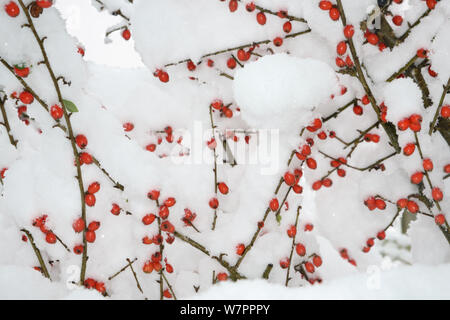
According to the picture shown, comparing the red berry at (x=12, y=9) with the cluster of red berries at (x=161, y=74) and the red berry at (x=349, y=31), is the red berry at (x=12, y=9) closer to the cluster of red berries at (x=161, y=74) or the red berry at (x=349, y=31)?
Result: the cluster of red berries at (x=161, y=74)

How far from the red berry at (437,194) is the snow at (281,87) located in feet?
2.44

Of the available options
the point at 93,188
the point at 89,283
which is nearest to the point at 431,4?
the point at 93,188

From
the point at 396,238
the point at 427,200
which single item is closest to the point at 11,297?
the point at 427,200

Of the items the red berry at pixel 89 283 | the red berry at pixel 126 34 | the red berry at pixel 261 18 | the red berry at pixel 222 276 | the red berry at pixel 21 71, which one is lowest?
the red berry at pixel 222 276

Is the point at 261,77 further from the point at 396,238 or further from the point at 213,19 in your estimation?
the point at 396,238

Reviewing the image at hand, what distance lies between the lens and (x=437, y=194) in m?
1.77

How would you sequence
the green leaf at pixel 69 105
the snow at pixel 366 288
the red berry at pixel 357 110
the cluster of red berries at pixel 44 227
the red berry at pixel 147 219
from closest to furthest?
the snow at pixel 366 288
the green leaf at pixel 69 105
the cluster of red berries at pixel 44 227
the red berry at pixel 147 219
the red berry at pixel 357 110

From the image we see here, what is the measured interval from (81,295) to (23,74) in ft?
3.18

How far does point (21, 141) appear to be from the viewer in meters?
1.97

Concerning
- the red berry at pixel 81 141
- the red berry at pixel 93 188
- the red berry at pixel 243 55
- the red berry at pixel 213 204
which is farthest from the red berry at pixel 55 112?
the red berry at pixel 243 55

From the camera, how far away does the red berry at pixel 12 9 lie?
1.42 m

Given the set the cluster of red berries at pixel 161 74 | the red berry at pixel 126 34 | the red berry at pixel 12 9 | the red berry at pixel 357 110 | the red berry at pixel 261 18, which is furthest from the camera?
the red berry at pixel 126 34

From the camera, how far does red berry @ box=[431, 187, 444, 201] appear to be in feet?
5.79

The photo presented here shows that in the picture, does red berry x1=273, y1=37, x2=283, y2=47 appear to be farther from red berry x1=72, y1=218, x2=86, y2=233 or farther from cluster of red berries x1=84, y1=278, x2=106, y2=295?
cluster of red berries x1=84, y1=278, x2=106, y2=295
